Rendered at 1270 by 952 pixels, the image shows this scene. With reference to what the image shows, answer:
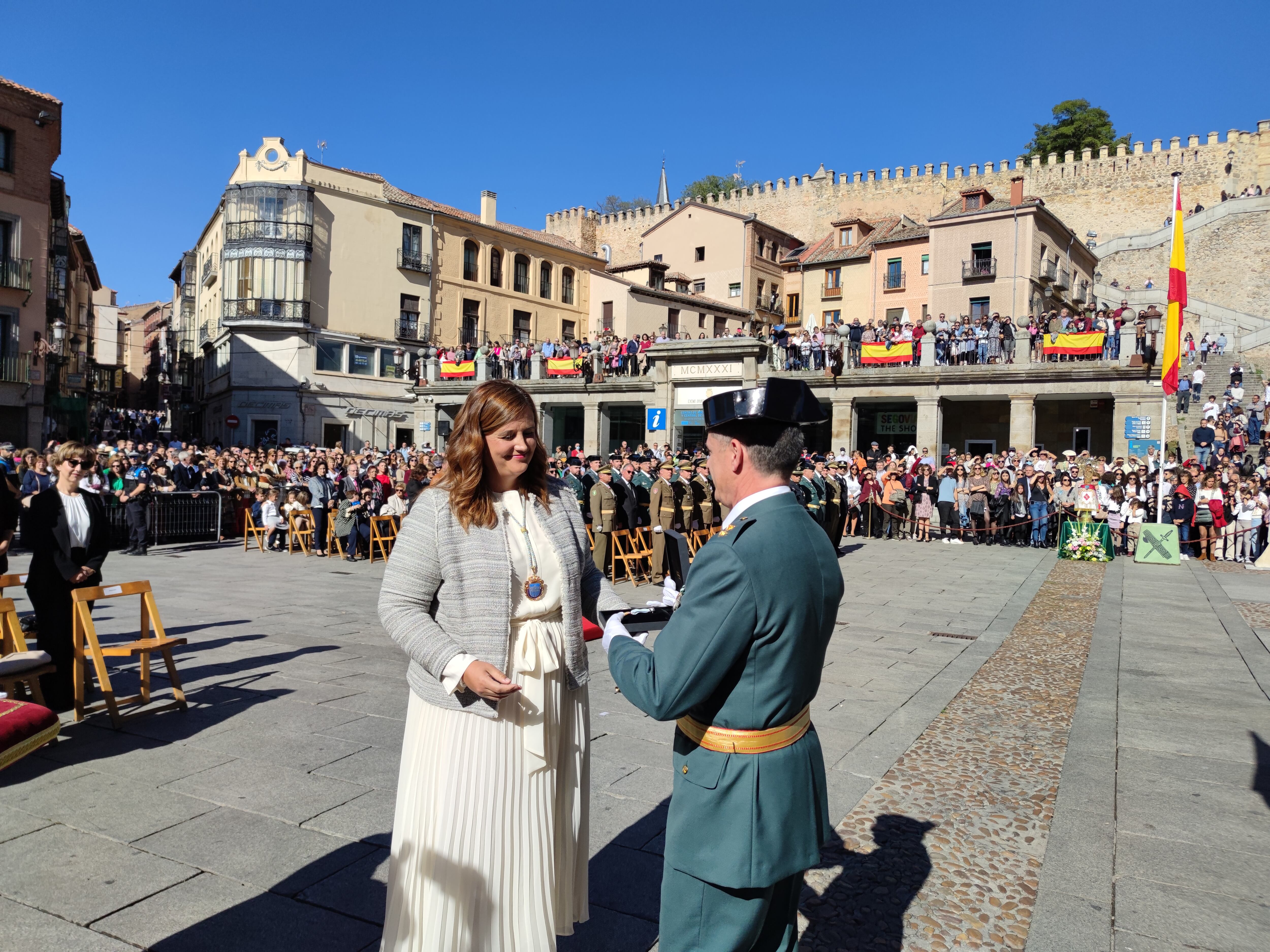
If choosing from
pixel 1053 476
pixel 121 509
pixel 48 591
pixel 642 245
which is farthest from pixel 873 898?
pixel 642 245

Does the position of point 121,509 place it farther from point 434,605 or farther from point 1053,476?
point 1053,476

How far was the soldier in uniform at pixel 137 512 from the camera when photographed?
48.9ft

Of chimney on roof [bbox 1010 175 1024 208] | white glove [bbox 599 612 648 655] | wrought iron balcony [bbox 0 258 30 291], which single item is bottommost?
white glove [bbox 599 612 648 655]

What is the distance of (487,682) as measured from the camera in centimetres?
239

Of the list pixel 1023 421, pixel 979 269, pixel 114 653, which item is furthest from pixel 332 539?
pixel 979 269

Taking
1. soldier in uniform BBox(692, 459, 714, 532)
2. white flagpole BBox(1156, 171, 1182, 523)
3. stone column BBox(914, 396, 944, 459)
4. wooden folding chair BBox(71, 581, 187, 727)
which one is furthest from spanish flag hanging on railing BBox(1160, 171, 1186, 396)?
wooden folding chair BBox(71, 581, 187, 727)

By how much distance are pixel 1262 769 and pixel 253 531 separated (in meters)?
16.0

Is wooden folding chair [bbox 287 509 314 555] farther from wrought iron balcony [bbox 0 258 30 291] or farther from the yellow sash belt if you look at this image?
wrought iron balcony [bbox 0 258 30 291]

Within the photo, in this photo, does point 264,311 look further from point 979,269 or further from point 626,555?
point 979,269

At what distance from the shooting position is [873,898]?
3.39 m

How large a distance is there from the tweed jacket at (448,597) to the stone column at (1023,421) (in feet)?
82.4

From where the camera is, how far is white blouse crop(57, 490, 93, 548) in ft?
18.5

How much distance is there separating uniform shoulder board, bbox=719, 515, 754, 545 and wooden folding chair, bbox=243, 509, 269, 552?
50.0ft

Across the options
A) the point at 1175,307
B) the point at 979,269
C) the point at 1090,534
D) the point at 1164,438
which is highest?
the point at 979,269
